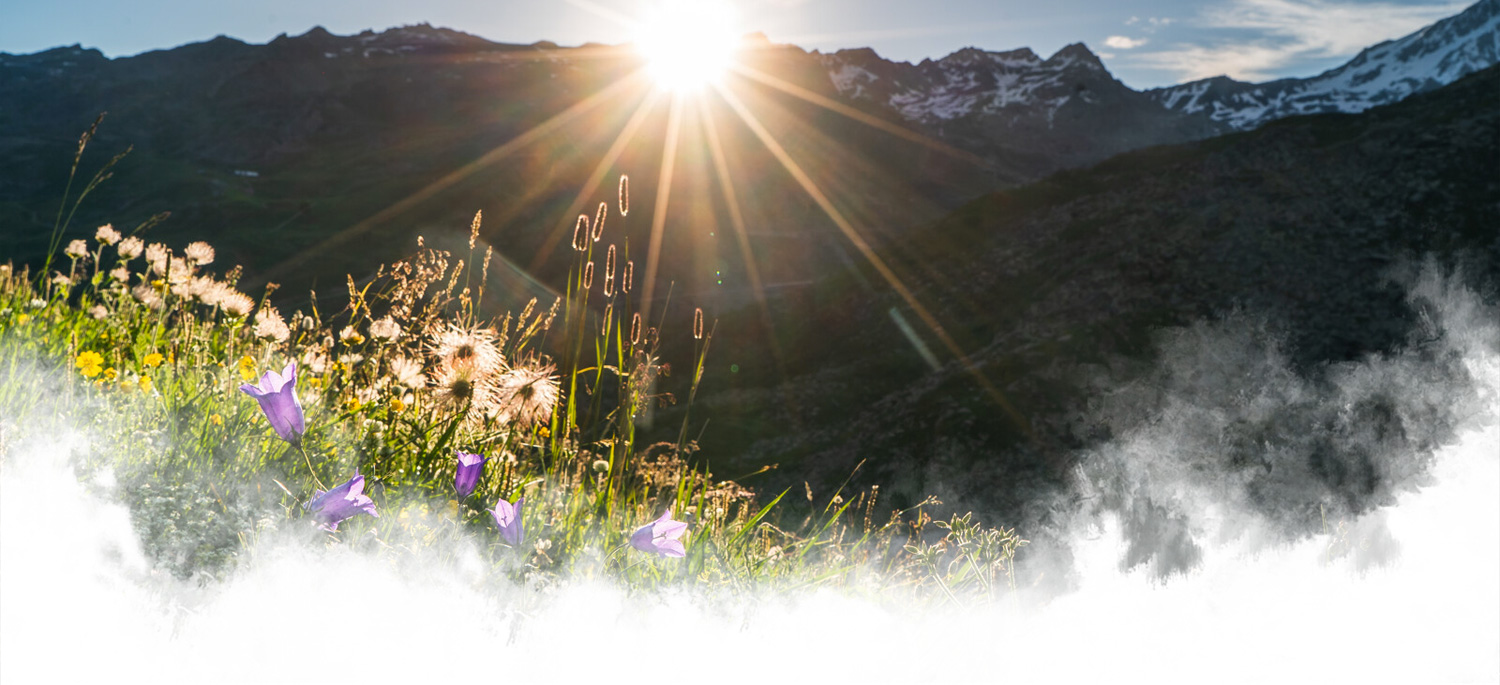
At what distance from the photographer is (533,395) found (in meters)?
2.70

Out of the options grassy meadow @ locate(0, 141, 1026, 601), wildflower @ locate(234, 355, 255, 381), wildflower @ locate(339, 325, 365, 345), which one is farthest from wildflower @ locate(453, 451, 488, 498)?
wildflower @ locate(339, 325, 365, 345)

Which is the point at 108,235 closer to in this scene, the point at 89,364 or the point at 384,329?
the point at 89,364

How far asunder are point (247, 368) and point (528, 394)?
4.48 feet

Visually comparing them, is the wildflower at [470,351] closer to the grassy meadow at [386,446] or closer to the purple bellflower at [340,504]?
the grassy meadow at [386,446]

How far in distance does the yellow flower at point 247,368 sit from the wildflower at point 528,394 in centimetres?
105

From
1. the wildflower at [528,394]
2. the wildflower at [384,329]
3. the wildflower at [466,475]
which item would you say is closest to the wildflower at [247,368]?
A: the wildflower at [384,329]

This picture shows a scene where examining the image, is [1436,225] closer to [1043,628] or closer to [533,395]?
[1043,628]

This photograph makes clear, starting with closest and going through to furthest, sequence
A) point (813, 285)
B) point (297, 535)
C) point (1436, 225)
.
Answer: point (297, 535) → point (1436, 225) → point (813, 285)

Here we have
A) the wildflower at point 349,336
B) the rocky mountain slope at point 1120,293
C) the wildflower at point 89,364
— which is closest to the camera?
the wildflower at point 89,364

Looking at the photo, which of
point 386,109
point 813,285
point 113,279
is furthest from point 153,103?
point 113,279

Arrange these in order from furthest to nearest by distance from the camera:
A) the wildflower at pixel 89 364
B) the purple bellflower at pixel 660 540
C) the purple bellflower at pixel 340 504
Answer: the wildflower at pixel 89 364 < the purple bellflower at pixel 660 540 < the purple bellflower at pixel 340 504

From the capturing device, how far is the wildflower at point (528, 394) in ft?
8.74

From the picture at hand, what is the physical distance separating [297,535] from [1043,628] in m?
2.20

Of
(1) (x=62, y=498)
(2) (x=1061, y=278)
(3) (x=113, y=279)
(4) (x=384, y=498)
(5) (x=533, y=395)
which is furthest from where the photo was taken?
(2) (x=1061, y=278)
